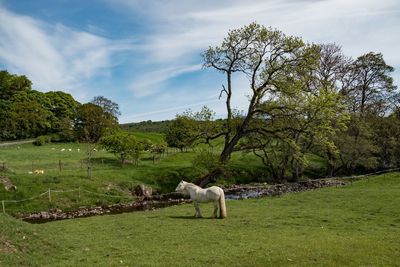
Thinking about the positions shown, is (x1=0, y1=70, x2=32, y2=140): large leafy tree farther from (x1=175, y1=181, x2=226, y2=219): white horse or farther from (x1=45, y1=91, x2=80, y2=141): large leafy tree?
(x1=175, y1=181, x2=226, y2=219): white horse

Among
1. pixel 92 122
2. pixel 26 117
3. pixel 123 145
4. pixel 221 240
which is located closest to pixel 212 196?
pixel 221 240

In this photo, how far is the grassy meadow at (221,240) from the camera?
40.2 ft

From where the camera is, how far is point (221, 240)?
1521 centimetres

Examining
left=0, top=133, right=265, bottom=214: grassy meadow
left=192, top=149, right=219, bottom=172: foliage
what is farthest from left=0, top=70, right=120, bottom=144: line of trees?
left=192, top=149, right=219, bottom=172: foliage

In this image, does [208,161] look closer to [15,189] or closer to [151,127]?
[15,189]

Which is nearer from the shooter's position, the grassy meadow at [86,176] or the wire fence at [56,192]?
the wire fence at [56,192]

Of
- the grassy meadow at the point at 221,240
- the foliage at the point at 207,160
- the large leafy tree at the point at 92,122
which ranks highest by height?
the large leafy tree at the point at 92,122

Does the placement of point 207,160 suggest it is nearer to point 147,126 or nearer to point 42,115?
point 42,115

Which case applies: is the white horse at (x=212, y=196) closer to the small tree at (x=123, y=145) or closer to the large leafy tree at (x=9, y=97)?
the small tree at (x=123, y=145)

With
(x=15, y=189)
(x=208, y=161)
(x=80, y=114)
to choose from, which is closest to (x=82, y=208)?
(x=15, y=189)

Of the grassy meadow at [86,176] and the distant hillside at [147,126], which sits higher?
the distant hillside at [147,126]

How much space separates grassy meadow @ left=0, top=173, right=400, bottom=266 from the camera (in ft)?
40.2

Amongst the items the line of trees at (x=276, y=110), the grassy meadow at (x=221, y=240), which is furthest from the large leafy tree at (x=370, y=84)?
the grassy meadow at (x=221, y=240)

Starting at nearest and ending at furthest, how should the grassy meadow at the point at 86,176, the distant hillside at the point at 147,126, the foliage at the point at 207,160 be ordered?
the grassy meadow at the point at 86,176
the foliage at the point at 207,160
the distant hillside at the point at 147,126
